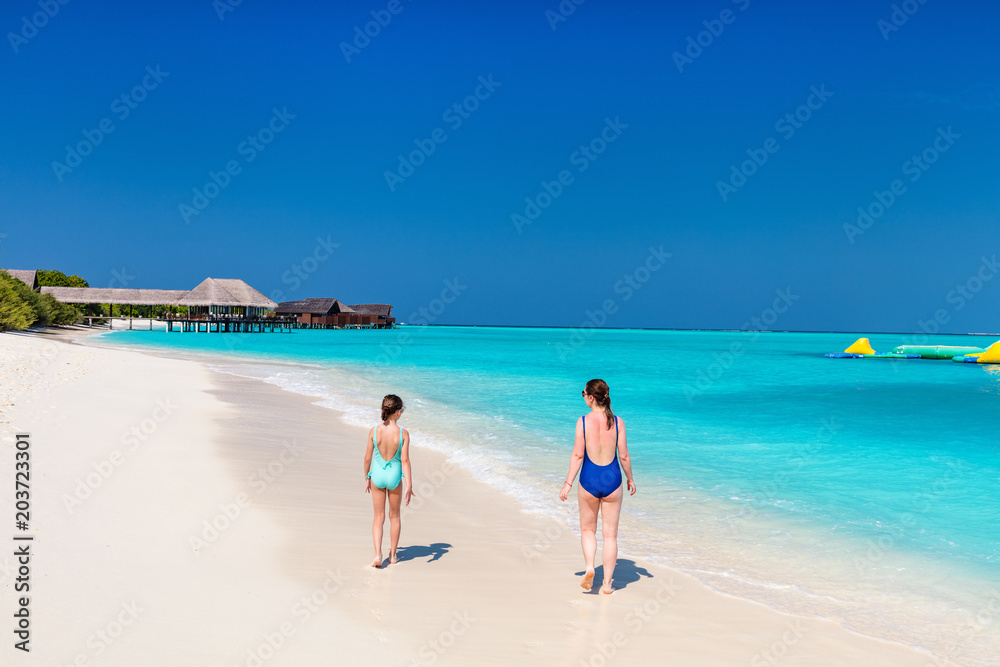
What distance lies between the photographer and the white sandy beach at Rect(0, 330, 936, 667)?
3539 mm

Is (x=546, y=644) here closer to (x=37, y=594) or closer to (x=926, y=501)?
(x=37, y=594)

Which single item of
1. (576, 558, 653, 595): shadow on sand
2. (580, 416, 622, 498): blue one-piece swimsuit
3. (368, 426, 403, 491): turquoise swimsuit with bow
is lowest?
(576, 558, 653, 595): shadow on sand

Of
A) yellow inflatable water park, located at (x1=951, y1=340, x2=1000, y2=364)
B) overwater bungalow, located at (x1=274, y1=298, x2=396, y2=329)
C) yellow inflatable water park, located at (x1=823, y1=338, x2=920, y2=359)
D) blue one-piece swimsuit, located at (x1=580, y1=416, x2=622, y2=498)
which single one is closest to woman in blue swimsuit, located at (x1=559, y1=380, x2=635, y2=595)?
blue one-piece swimsuit, located at (x1=580, y1=416, x2=622, y2=498)

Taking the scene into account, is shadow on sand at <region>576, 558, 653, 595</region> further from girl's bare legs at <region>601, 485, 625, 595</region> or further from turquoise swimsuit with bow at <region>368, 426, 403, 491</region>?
turquoise swimsuit with bow at <region>368, 426, 403, 491</region>

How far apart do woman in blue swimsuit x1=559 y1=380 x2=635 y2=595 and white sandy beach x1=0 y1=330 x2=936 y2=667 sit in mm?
409

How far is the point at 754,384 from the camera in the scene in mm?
28219

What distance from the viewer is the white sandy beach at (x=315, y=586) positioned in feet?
11.6

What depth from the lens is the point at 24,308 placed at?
3756 cm

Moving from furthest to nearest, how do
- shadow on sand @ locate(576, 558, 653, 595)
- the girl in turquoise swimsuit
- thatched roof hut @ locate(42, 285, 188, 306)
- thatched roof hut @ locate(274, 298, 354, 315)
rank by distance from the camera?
thatched roof hut @ locate(274, 298, 354, 315) → thatched roof hut @ locate(42, 285, 188, 306) → shadow on sand @ locate(576, 558, 653, 595) → the girl in turquoise swimsuit

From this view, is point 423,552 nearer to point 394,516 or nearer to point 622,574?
point 394,516

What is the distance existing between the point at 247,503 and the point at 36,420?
4.20 meters

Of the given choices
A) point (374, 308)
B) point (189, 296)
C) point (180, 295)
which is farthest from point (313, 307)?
point (189, 296)

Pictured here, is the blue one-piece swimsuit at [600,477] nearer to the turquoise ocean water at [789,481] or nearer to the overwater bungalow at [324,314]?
the turquoise ocean water at [789,481]

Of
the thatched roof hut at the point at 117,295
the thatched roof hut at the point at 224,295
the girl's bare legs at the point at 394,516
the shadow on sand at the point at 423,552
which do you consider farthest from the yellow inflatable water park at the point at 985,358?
the thatched roof hut at the point at 117,295
